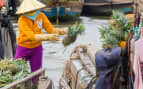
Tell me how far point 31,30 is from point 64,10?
9.59 m

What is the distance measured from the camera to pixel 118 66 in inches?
90.2

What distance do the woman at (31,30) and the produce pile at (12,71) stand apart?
534 millimetres

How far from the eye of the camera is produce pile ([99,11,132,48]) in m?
2.33

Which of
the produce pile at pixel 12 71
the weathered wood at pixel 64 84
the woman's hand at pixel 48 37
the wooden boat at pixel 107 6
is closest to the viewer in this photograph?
the produce pile at pixel 12 71

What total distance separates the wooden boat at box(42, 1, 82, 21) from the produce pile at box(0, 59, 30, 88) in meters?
9.92

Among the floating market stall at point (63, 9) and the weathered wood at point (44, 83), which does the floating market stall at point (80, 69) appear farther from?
the floating market stall at point (63, 9)

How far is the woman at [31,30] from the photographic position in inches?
150

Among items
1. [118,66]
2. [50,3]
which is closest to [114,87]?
[118,66]

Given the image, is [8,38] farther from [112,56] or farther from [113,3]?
[113,3]

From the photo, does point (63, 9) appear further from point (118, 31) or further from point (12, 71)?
point (118, 31)

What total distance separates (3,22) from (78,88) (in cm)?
262

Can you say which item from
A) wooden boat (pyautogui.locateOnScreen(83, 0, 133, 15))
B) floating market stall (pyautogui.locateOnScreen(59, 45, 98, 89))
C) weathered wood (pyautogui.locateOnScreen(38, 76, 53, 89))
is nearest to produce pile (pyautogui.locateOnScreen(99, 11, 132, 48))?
floating market stall (pyautogui.locateOnScreen(59, 45, 98, 89))

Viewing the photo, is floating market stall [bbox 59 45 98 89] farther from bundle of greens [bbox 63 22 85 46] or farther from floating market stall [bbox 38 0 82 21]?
floating market stall [bbox 38 0 82 21]

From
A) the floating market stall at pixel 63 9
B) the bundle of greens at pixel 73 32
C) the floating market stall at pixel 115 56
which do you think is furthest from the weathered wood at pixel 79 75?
the floating market stall at pixel 63 9
